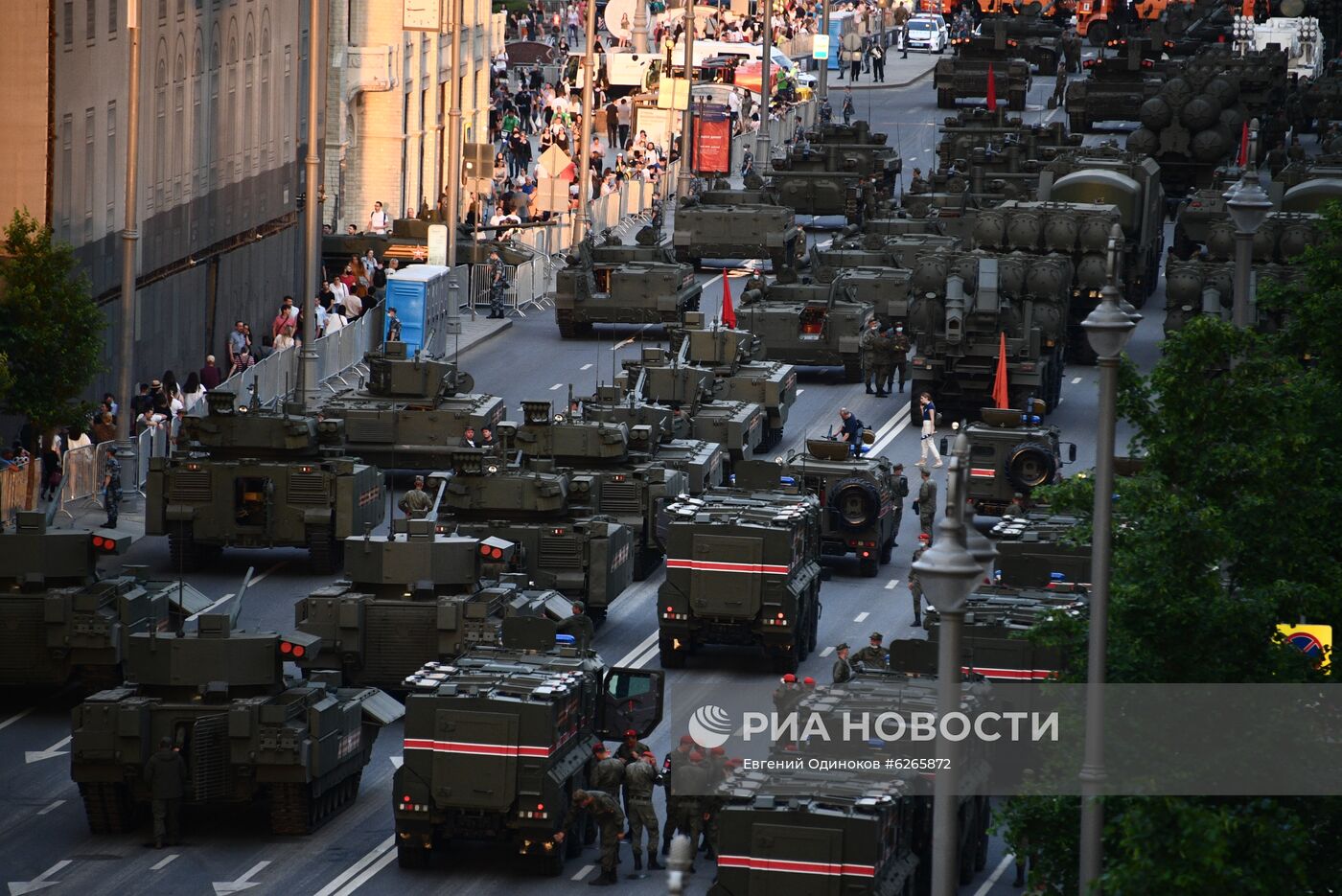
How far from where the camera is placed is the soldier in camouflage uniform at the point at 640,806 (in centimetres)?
2988

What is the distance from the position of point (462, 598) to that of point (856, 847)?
10.0m

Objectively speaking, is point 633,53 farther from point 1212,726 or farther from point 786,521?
point 1212,726

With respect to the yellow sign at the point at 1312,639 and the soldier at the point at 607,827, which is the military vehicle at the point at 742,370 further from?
the yellow sign at the point at 1312,639

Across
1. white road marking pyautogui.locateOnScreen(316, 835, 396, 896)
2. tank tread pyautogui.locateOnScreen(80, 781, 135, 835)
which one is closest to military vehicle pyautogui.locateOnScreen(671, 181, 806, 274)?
white road marking pyautogui.locateOnScreen(316, 835, 396, 896)

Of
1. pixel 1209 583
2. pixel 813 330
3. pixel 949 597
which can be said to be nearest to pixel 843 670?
pixel 1209 583

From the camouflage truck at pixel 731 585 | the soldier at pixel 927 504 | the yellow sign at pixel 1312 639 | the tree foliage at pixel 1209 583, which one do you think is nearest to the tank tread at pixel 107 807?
the camouflage truck at pixel 731 585

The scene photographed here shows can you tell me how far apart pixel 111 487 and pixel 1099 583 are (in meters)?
24.9

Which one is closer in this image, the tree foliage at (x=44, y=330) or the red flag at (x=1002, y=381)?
the tree foliage at (x=44, y=330)

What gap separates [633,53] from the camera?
96688 mm

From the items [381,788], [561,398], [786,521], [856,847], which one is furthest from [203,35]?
[856,847]

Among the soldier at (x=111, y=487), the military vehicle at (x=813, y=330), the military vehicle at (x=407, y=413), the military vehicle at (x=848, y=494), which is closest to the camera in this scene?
the military vehicle at (x=848, y=494)

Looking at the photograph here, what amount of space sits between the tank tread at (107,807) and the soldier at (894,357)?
28017 millimetres

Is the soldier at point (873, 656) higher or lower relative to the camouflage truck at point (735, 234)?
lower

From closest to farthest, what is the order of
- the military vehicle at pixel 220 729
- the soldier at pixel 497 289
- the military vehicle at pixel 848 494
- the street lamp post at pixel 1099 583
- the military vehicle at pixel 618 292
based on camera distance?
1. the street lamp post at pixel 1099 583
2. the military vehicle at pixel 220 729
3. the military vehicle at pixel 848 494
4. the military vehicle at pixel 618 292
5. the soldier at pixel 497 289
